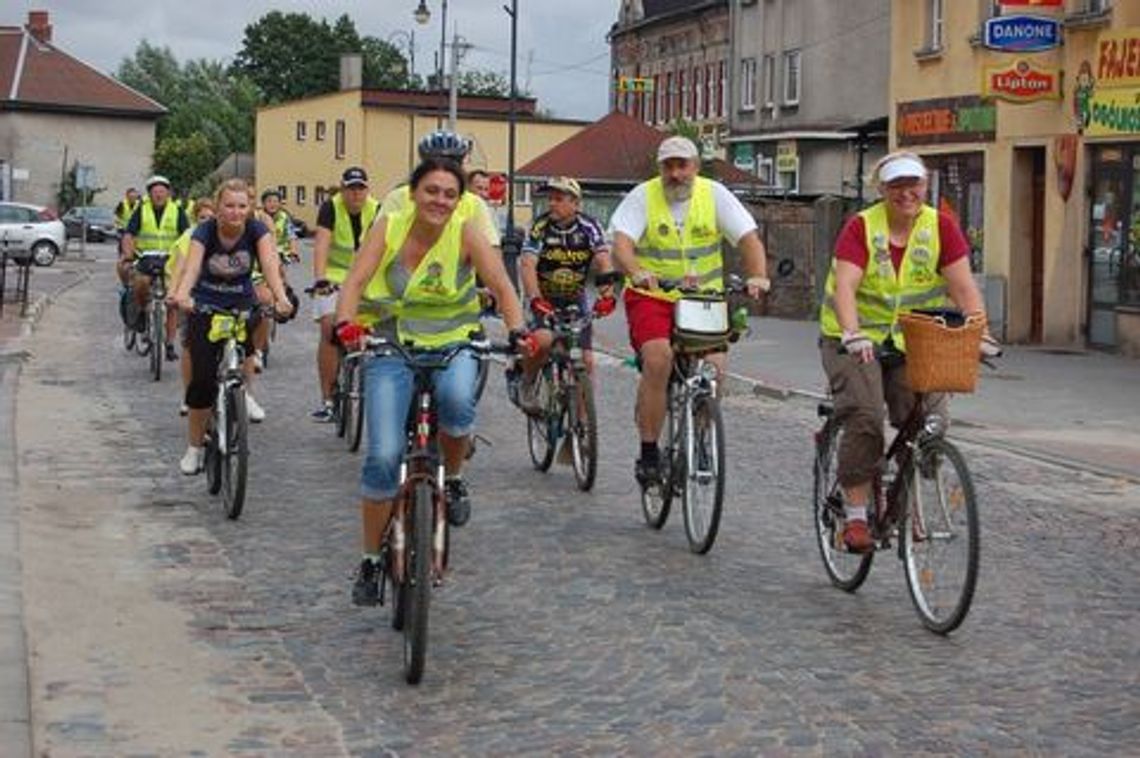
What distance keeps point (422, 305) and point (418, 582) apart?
1.24 meters

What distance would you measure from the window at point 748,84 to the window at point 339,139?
116ft

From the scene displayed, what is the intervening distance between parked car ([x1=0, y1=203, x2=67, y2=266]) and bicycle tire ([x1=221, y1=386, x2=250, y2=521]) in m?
42.0

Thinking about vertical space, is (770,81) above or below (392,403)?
above

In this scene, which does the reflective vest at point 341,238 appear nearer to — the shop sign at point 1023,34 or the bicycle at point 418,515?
the bicycle at point 418,515

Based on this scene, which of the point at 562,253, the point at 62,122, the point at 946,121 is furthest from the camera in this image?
the point at 62,122

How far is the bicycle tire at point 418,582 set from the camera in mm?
6586

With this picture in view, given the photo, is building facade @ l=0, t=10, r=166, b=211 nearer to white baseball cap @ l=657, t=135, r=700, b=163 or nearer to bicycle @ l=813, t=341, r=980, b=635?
white baseball cap @ l=657, t=135, r=700, b=163

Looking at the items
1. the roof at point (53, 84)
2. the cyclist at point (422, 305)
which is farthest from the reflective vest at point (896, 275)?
the roof at point (53, 84)

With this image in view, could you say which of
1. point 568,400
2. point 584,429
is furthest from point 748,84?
point 584,429

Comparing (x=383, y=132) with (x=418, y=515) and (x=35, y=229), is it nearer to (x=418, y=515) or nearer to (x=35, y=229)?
(x=35, y=229)

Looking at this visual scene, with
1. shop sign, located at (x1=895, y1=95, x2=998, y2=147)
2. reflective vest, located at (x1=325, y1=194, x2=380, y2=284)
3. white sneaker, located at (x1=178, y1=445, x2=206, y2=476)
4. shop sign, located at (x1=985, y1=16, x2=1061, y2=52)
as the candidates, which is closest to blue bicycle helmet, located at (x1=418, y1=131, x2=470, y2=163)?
white sneaker, located at (x1=178, y1=445, x2=206, y2=476)

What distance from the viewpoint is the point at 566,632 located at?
299 inches

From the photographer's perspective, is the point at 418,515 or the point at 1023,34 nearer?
the point at 418,515

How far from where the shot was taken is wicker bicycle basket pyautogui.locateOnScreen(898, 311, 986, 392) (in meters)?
7.38
